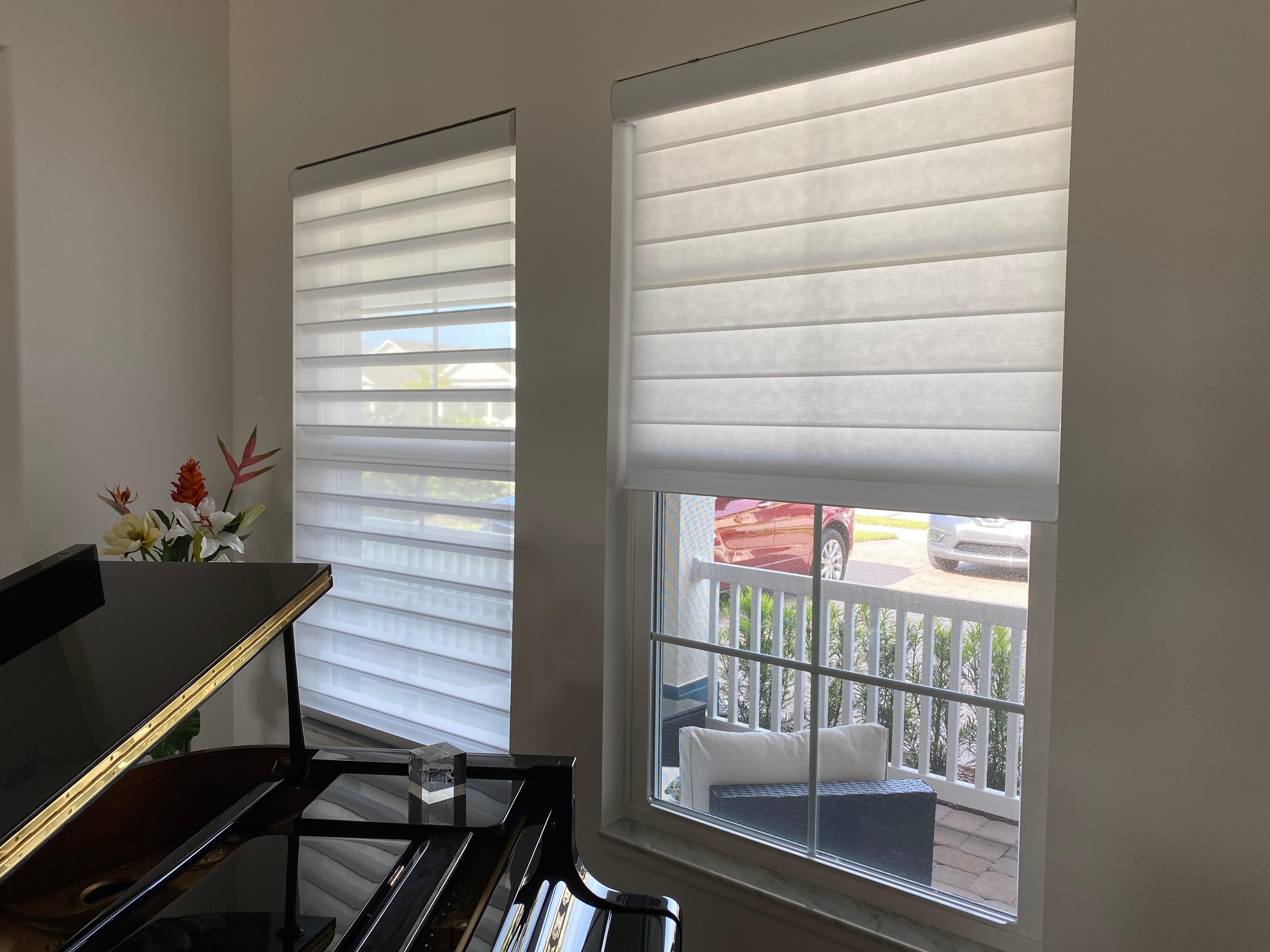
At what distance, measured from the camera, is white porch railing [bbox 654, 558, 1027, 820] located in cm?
163

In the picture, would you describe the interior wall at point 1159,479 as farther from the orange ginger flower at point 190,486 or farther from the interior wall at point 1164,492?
the orange ginger flower at point 190,486

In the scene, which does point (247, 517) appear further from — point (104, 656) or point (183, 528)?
point (104, 656)

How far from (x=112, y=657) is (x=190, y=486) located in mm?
1413

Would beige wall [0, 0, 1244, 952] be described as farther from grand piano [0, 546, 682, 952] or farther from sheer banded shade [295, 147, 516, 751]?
grand piano [0, 546, 682, 952]

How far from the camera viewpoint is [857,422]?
170 centimetres

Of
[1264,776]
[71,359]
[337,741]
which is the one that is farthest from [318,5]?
[1264,776]

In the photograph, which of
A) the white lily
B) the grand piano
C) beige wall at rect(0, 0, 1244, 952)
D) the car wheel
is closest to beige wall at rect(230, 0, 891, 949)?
beige wall at rect(0, 0, 1244, 952)

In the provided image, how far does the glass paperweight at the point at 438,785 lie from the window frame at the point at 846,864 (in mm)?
805

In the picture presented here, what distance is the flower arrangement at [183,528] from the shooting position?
2234mm

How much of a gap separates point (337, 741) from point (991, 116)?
248 cm

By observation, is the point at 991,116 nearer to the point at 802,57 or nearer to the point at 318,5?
the point at 802,57

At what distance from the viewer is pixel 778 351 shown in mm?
1797

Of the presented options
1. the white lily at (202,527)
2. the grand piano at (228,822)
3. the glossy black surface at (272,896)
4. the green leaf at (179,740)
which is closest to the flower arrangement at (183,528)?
the white lily at (202,527)

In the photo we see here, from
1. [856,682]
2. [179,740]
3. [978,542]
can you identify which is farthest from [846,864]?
[179,740]
